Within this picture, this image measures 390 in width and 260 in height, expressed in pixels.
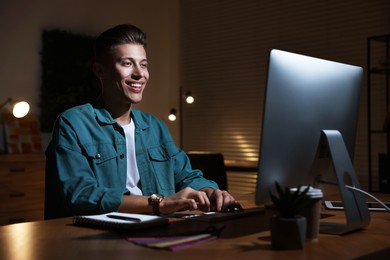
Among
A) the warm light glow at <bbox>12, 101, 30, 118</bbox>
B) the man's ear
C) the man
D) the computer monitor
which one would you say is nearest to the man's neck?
the man

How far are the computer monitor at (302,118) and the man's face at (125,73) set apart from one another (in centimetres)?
82

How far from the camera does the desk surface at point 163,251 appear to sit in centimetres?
115

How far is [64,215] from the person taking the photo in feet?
6.11

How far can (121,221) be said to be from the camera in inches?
57.0

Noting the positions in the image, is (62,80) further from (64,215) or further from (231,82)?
(64,215)

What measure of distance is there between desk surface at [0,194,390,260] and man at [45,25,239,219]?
0.22 metres

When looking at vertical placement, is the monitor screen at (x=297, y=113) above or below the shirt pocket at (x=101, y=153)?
above

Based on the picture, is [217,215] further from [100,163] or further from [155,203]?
[100,163]

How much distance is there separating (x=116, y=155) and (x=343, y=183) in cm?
86

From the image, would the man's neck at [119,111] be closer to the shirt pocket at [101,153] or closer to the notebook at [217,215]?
the shirt pocket at [101,153]

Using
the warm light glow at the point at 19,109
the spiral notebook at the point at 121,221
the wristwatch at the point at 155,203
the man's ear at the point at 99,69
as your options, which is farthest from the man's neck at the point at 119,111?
the warm light glow at the point at 19,109

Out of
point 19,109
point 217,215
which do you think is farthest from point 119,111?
point 19,109

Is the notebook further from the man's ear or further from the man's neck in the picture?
the man's ear

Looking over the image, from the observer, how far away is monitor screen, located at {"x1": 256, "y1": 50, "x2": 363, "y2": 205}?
132 cm
